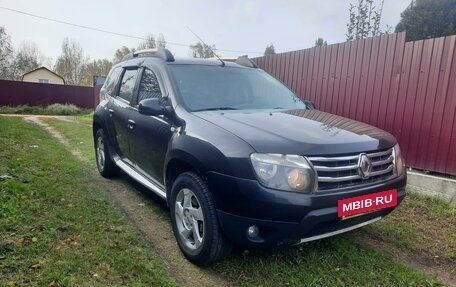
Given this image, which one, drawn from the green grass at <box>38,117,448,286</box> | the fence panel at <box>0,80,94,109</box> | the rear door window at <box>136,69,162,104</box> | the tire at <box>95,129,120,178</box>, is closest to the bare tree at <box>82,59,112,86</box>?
the fence panel at <box>0,80,94,109</box>

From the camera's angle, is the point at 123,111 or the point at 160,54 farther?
the point at 123,111

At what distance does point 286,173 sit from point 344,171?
0.46 m

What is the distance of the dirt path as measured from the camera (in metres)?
2.74

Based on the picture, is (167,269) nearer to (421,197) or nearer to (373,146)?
(373,146)

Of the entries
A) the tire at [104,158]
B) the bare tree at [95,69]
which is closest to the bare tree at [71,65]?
the bare tree at [95,69]

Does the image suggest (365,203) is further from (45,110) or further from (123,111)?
(45,110)

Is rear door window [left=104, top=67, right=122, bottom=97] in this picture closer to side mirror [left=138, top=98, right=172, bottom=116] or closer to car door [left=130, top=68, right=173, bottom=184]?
car door [left=130, top=68, right=173, bottom=184]

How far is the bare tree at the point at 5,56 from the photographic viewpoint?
117 ft

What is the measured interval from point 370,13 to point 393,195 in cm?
1075

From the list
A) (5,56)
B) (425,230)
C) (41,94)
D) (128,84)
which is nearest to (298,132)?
(425,230)

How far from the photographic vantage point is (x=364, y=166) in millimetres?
2592

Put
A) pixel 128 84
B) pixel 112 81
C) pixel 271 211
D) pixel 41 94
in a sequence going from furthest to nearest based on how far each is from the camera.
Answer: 1. pixel 41 94
2. pixel 112 81
3. pixel 128 84
4. pixel 271 211

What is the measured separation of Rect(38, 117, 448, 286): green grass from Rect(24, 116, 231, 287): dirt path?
0.17 m

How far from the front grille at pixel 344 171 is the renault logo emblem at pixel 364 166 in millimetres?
17
